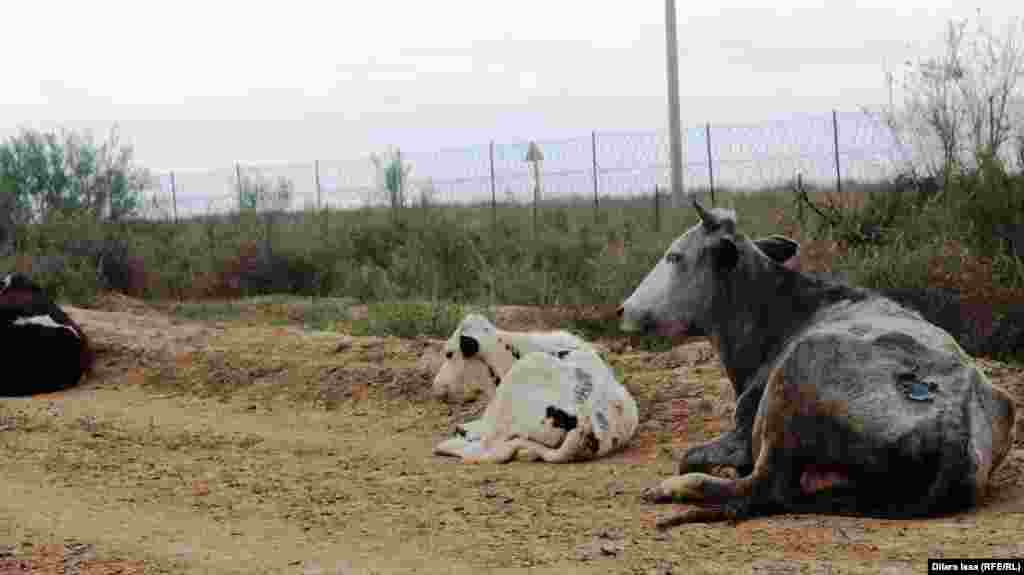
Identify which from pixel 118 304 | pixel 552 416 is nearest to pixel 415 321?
pixel 552 416

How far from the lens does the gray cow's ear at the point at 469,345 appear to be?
11.0 m

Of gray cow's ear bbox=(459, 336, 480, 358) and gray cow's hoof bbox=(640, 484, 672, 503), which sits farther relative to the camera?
gray cow's ear bbox=(459, 336, 480, 358)

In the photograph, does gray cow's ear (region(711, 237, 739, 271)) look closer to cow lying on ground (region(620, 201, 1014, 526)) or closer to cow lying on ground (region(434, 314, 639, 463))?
cow lying on ground (region(620, 201, 1014, 526))

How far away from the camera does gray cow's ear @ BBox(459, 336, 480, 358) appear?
11.0 m

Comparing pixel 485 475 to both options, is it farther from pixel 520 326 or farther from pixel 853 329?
pixel 520 326

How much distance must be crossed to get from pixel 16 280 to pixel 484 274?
8.17 metres

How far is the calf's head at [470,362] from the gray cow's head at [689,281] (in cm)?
263

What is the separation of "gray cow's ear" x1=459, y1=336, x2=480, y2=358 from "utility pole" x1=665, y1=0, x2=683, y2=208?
54.4 feet

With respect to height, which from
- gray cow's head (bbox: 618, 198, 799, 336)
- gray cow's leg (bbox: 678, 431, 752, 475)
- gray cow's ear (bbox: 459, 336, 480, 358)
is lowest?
gray cow's leg (bbox: 678, 431, 752, 475)

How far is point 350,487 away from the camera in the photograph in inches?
338

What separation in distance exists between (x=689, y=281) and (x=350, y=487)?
242cm

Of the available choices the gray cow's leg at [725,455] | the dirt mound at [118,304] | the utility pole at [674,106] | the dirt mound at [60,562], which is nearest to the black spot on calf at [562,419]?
the gray cow's leg at [725,455]

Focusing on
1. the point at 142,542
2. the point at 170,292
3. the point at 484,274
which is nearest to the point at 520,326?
the point at 484,274

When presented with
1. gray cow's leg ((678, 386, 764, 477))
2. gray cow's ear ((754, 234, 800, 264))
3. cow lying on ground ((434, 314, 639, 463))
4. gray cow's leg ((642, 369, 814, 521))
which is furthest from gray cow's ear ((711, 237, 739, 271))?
cow lying on ground ((434, 314, 639, 463))
